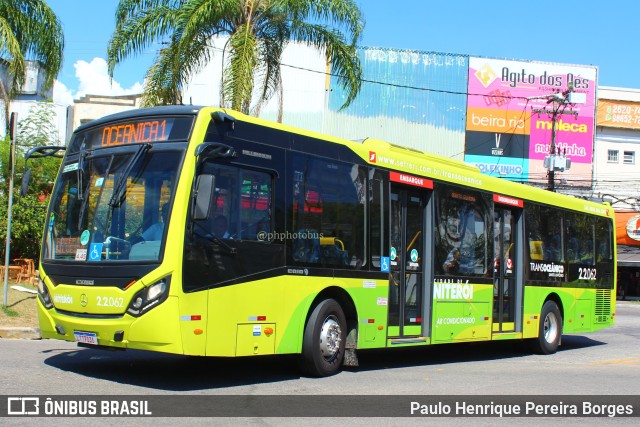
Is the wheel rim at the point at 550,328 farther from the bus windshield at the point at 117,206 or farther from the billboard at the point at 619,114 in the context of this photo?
the billboard at the point at 619,114

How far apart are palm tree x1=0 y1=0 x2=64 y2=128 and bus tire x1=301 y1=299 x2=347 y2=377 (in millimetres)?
10371

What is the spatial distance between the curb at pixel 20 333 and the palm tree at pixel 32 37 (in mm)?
5591

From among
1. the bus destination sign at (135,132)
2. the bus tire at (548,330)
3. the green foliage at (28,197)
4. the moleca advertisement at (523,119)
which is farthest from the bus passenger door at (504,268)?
the moleca advertisement at (523,119)

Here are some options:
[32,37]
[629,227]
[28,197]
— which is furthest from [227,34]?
[629,227]

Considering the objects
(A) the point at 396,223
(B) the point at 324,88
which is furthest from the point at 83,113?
(A) the point at 396,223

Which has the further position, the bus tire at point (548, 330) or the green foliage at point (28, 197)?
the green foliage at point (28, 197)

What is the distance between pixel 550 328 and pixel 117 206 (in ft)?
35.4

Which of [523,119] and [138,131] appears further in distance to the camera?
[523,119]

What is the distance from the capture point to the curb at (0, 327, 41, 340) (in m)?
13.4

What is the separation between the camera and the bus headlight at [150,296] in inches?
314

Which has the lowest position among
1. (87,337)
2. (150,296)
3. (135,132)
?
(87,337)

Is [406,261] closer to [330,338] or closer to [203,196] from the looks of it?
[330,338]

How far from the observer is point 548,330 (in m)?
15.8

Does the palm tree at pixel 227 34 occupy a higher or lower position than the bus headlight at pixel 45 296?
higher
